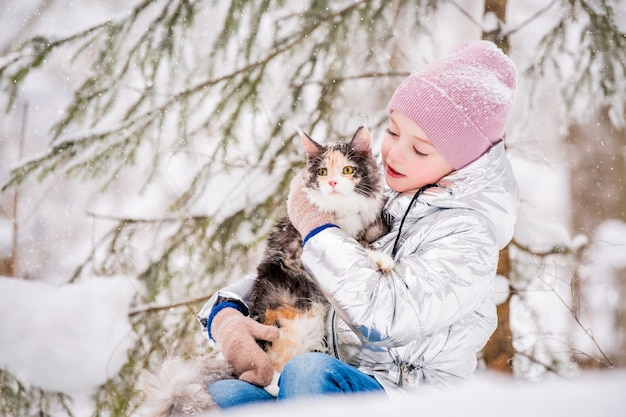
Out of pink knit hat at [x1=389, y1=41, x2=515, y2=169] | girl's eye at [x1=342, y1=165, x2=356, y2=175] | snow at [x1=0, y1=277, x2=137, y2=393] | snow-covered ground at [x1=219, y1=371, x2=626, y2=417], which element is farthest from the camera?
snow at [x1=0, y1=277, x2=137, y2=393]

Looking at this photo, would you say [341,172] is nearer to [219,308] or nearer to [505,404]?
[219,308]

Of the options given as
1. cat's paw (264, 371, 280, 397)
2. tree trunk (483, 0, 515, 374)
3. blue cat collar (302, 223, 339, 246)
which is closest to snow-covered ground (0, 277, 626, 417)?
tree trunk (483, 0, 515, 374)

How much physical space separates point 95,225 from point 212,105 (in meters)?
0.95

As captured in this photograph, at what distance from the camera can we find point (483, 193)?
1.45m

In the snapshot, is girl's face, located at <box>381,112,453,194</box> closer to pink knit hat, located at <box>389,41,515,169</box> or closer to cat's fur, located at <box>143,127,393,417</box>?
pink knit hat, located at <box>389,41,515,169</box>

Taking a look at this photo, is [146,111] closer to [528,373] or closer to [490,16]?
[490,16]

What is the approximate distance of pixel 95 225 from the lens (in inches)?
120

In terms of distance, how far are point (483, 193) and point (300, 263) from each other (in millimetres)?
553

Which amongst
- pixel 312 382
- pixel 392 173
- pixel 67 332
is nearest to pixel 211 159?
pixel 67 332

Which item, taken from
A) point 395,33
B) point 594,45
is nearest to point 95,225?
point 395,33

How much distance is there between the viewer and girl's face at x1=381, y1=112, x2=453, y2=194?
1.52 meters

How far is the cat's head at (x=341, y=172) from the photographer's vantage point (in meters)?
1.57

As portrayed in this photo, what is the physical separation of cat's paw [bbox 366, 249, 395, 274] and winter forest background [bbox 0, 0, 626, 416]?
1.48 m

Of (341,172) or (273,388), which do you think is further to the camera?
(341,172)
